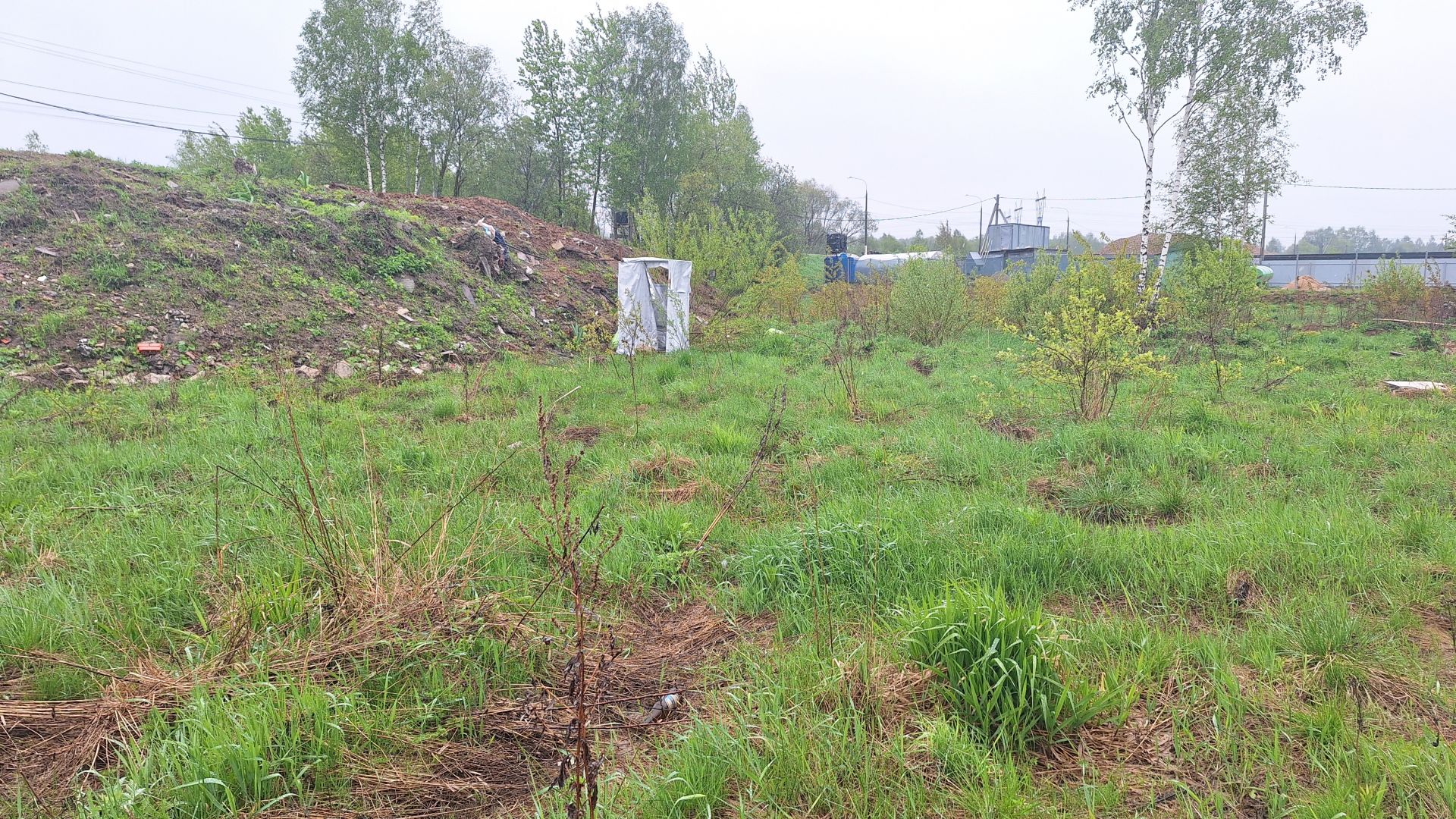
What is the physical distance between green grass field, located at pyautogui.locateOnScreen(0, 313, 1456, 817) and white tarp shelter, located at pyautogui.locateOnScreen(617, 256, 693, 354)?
236 inches

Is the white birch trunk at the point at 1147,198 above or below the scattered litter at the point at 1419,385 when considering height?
above

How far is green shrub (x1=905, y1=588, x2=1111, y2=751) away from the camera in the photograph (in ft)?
6.34

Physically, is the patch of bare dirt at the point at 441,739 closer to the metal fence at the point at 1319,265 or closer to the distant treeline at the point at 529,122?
the distant treeline at the point at 529,122

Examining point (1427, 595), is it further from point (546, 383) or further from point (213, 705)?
point (546, 383)

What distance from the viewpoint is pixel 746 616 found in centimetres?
284

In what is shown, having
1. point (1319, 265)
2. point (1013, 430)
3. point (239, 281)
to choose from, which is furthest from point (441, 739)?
point (1319, 265)

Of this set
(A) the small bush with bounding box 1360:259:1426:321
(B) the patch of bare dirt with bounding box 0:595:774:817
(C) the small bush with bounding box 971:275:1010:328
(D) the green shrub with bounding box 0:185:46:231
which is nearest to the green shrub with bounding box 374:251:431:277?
(D) the green shrub with bounding box 0:185:46:231

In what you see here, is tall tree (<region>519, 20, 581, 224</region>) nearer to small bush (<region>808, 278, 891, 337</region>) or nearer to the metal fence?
small bush (<region>808, 278, 891, 337</region>)

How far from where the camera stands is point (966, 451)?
4.74 metres

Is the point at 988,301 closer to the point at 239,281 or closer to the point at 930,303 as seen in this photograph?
the point at 930,303

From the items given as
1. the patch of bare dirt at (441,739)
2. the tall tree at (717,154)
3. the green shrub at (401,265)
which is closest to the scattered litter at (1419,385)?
the patch of bare dirt at (441,739)

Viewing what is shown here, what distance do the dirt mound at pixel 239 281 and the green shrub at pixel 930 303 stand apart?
6.25 meters

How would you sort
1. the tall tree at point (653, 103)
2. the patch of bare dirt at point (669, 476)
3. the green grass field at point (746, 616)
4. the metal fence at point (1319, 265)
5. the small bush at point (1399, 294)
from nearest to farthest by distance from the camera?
the green grass field at point (746, 616) → the patch of bare dirt at point (669, 476) → the small bush at point (1399, 294) → the tall tree at point (653, 103) → the metal fence at point (1319, 265)

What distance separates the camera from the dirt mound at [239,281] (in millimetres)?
7973
